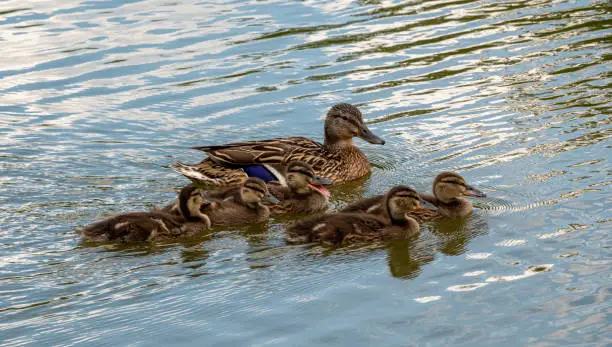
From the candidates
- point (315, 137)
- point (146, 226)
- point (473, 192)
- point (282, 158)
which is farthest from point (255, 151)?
point (473, 192)

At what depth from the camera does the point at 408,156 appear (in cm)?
1089

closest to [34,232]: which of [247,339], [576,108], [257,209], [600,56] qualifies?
[257,209]

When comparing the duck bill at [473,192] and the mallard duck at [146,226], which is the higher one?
the mallard duck at [146,226]

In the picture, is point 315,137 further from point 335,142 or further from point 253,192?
point 253,192

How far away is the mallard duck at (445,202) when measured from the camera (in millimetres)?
8977

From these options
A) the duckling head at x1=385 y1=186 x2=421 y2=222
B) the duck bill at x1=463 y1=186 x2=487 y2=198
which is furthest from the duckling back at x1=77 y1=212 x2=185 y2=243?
the duck bill at x1=463 y1=186 x2=487 y2=198

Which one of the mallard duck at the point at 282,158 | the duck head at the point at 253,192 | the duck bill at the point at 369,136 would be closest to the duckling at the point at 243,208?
the duck head at the point at 253,192

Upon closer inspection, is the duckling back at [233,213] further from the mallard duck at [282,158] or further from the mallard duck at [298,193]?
the mallard duck at [282,158]

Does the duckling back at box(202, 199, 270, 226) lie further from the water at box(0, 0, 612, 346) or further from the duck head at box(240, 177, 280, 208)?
the water at box(0, 0, 612, 346)

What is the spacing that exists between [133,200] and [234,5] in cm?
809

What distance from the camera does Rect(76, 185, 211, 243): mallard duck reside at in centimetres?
852

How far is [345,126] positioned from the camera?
11055 millimetres

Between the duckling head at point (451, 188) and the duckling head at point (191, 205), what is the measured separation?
6.24ft

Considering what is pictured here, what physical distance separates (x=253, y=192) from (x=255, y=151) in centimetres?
142
